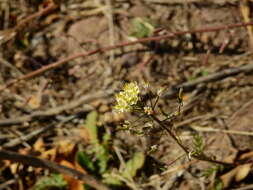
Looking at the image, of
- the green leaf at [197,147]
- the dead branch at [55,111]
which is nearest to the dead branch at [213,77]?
the dead branch at [55,111]

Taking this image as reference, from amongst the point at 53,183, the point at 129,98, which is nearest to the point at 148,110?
the point at 129,98

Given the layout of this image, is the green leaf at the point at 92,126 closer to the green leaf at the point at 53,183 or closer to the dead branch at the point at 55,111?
the dead branch at the point at 55,111

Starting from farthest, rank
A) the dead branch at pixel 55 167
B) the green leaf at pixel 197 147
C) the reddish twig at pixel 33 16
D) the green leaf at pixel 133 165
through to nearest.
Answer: the reddish twig at pixel 33 16, the green leaf at pixel 133 165, the dead branch at pixel 55 167, the green leaf at pixel 197 147

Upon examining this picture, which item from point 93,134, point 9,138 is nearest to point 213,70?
point 93,134

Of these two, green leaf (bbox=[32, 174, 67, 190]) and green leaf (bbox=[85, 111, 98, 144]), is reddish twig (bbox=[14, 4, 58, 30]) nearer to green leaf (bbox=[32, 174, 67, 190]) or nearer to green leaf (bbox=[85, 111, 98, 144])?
green leaf (bbox=[85, 111, 98, 144])

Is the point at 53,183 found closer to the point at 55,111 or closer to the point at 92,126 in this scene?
the point at 92,126

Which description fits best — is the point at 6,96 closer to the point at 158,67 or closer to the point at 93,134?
the point at 93,134

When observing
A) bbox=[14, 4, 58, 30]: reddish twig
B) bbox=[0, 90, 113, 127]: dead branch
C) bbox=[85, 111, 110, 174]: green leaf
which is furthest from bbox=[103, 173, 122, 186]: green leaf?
bbox=[14, 4, 58, 30]: reddish twig
